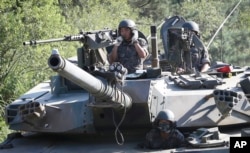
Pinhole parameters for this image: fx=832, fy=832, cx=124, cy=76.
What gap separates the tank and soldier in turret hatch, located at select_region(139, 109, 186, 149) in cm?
15

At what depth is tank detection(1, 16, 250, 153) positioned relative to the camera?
11.2m

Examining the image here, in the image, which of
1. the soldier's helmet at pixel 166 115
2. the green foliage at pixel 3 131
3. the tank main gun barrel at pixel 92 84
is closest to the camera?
the tank main gun barrel at pixel 92 84

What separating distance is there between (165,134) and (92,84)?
1.71 meters

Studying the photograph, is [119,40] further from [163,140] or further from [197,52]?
[163,140]

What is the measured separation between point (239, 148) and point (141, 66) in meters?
3.99

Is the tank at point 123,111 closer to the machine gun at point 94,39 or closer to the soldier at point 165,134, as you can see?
the machine gun at point 94,39

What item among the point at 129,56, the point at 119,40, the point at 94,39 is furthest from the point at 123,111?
the point at 129,56

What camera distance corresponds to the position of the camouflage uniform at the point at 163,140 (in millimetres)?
11227

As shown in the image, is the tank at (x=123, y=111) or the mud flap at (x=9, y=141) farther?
the mud flap at (x=9, y=141)

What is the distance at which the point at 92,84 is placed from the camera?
9.99 metres

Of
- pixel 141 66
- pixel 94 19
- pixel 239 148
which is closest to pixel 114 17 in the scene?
pixel 94 19

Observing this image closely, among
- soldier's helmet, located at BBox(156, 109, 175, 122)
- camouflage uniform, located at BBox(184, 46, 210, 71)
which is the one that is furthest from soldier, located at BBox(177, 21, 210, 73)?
soldier's helmet, located at BBox(156, 109, 175, 122)

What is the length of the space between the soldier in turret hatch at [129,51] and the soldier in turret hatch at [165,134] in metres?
2.05

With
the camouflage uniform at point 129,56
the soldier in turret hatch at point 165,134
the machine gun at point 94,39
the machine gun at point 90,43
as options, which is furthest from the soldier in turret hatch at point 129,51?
the soldier in turret hatch at point 165,134
